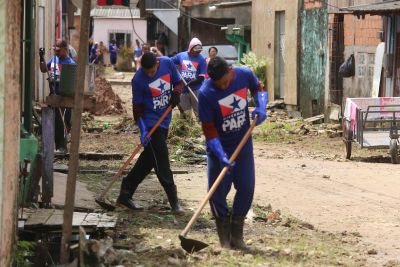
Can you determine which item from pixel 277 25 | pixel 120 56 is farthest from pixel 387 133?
pixel 120 56

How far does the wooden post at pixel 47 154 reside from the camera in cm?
981

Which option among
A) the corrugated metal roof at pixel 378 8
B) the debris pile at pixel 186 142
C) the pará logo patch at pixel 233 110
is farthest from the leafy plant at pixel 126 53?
the pará logo patch at pixel 233 110

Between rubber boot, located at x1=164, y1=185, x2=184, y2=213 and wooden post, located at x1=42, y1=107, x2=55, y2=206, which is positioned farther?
rubber boot, located at x1=164, y1=185, x2=184, y2=213

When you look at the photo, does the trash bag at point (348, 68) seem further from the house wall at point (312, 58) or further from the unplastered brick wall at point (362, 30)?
the house wall at point (312, 58)

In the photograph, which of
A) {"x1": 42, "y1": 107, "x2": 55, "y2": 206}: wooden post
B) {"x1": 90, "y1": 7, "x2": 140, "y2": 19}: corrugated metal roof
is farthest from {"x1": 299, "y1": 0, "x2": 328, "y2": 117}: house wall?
{"x1": 90, "y1": 7, "x2": 140, "y2": 19}: corrugated metal roof

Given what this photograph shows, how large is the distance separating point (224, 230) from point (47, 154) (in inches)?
87.6

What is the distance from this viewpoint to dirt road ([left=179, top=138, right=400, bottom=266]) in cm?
975

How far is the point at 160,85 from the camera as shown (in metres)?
10.5

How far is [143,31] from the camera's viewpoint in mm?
56969

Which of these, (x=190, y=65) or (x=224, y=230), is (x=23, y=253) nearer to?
(x=224, y=230)

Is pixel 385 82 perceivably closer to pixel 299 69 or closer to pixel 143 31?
pixel 299 69

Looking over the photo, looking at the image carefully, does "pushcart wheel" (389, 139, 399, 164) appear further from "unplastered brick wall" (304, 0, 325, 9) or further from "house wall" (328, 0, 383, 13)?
"unplastered brick wall" (304, 0, 325, 9)

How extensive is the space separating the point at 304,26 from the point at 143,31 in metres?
32.2

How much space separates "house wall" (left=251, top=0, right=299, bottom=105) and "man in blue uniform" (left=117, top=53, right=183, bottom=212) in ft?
52.2
